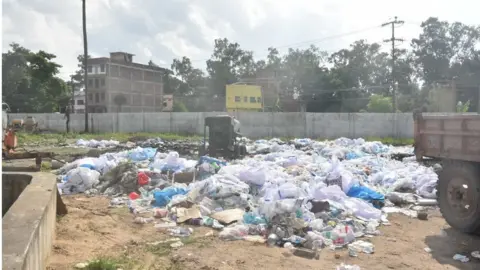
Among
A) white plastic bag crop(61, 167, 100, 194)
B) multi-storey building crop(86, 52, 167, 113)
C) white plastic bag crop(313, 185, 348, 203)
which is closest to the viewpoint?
white plastic bag crop(313, 185, 348, 203)

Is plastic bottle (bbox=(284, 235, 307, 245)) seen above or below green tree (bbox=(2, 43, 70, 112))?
below

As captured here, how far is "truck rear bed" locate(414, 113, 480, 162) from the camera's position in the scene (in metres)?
5.31

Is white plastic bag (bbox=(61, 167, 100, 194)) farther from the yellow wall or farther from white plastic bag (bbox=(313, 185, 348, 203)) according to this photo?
the yellow wall

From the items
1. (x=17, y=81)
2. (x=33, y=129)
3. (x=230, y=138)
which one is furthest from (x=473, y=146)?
(x=17, y=81)

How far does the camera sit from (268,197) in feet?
22.2

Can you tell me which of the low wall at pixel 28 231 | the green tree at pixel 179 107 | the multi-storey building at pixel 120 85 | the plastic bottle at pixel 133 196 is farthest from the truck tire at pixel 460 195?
the multi-storey building at pixel 120 85

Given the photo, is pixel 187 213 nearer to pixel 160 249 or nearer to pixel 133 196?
pixel 160 249

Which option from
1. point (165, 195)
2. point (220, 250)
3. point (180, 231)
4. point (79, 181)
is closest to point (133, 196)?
point (165, 195)

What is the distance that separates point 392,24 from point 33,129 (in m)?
30.9

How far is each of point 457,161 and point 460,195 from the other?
447 millimetres

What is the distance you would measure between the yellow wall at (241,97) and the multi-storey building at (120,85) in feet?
74.1

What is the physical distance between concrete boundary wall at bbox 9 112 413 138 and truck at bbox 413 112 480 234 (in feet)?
65.8

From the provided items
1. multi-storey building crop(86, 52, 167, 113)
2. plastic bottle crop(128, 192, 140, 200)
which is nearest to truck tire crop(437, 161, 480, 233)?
plastic bottle crop(128, 192, 140, 200)

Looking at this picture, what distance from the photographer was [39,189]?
5.19m
